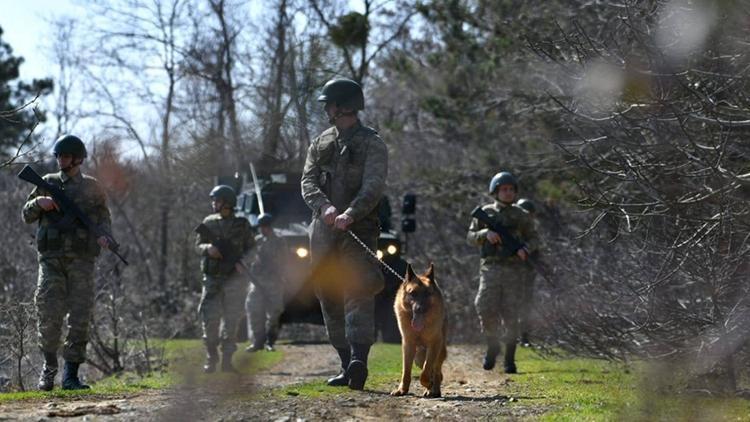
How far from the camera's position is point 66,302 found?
11.1m

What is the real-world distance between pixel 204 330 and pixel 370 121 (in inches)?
616

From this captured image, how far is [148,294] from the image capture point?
28.5 meters

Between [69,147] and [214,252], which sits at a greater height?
[69,147]

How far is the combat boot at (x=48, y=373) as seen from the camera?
1097 cm

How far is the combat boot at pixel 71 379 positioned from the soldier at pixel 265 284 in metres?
6.90

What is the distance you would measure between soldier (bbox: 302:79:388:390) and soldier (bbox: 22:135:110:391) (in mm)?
2069

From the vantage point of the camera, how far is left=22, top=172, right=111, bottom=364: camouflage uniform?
1098cm

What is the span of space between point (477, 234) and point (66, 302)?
4.78 metres

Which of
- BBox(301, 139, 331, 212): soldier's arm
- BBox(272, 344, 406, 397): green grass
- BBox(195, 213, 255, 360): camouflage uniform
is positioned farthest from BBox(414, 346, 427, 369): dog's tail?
BBox(195, 213, 255, 360): camouflage uniform

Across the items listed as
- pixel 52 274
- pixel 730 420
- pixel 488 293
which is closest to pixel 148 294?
pixel 488 293

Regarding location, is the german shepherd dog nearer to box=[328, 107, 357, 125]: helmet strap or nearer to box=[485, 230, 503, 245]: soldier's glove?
box=[328, 107, 357, 125]: helmet strap

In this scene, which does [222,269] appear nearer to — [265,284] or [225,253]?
[225,253]

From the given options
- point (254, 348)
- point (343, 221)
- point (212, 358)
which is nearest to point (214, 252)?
point (212, 358)

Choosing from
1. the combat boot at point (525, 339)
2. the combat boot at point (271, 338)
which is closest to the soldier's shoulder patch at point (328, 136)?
the combat boot at point (525, 339)
